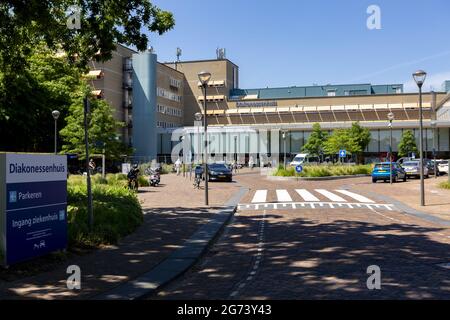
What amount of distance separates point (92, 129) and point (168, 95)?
130ft

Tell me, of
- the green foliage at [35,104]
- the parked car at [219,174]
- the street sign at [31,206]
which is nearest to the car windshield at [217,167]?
the parked car at [219,174]

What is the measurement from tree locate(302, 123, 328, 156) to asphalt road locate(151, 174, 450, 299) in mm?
59469

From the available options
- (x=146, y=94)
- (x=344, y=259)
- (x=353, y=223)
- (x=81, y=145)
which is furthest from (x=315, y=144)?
(x=344, y=259)

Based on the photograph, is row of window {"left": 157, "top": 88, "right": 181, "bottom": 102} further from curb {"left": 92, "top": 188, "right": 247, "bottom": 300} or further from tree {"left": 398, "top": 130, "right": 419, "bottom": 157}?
curb {"left": 92, "top": 188, "right": 247, "bottom": 300}

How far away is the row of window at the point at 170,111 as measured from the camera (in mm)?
83213

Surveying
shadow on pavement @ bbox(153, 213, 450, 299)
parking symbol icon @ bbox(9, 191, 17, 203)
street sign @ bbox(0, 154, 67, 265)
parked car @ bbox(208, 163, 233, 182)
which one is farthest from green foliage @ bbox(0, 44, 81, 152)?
parking symbol icon @ bbox(9, 191, 17, 203)

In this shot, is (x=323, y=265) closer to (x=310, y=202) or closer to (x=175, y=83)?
(x=310, y=202)

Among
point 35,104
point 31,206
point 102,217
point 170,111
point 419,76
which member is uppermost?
point 170,111

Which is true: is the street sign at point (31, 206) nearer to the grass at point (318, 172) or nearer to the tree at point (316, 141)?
the grass at point (318, 172)

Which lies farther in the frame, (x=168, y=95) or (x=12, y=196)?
(x=168, y=95)

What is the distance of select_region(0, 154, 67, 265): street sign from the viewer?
24.9ft

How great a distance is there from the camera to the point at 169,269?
805cm

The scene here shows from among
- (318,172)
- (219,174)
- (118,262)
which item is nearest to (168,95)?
(318,172)
